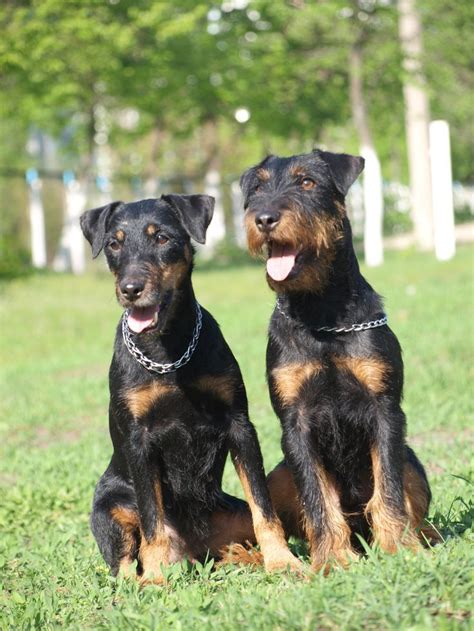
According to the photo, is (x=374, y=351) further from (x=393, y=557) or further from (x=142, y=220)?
(x=142, y=220)

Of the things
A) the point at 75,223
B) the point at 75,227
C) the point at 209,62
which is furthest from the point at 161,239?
the point at 209,62

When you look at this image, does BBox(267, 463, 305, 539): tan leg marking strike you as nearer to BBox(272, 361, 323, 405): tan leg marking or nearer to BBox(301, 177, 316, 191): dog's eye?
BBox(272, 361, 323, 405): tan leg marking

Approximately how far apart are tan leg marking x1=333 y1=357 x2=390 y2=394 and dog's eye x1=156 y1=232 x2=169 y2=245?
1.31 metres

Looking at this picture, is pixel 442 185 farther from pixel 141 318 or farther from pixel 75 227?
pixel 141 318

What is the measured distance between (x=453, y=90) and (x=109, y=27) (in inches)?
734

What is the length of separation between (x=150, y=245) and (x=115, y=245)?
273 mm

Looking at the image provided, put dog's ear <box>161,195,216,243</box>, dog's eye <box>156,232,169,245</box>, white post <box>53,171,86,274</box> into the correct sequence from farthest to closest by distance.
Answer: white post <box>53,171,86,274</box> → dog's ear <box>161,195,216,243</box> → dog's eye <box>156,232,169,245</box>

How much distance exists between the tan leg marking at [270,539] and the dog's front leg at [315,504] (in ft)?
A: 0.58

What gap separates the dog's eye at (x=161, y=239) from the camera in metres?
5.79

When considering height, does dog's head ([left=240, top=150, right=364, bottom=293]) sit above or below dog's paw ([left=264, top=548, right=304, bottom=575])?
above

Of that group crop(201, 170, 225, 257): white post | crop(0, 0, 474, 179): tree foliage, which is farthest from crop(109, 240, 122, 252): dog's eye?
crop(201, 170, 225, 257): white post

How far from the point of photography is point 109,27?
2528 cm

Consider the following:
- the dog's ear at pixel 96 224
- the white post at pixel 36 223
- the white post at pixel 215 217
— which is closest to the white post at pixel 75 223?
the white post at pixel 36 223

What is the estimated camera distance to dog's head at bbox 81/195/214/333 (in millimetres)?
5492
